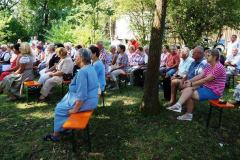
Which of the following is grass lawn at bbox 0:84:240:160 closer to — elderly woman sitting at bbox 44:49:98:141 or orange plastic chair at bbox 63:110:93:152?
orange plastic chair at bbox 63:110:93:152

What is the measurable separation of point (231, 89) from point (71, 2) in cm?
632

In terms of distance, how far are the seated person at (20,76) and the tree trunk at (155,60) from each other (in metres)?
3.69

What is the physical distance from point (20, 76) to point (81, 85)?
13.8ft

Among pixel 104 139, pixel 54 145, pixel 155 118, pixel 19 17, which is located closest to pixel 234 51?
pixel 155 118

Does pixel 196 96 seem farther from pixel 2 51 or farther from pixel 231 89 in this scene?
pixel 2 51

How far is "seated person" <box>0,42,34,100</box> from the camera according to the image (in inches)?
361

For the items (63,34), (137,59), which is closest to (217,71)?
(137,59)

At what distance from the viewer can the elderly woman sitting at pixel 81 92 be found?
564 centimetres

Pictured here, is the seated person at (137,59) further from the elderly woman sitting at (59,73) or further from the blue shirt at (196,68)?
the blue shirt at (196,68)

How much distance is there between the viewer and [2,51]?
16.5 meters

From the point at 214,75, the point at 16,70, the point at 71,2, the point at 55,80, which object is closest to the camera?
the point at 214,75

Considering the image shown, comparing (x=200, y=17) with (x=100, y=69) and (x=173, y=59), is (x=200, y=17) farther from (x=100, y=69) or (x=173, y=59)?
(x=100, y=69)

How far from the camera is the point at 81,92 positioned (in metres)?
5.64

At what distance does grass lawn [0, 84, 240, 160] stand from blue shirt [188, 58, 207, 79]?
0.81 m
